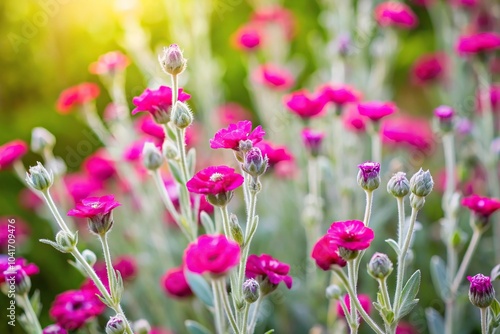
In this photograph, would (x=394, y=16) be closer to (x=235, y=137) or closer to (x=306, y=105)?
(x=306, y=105)

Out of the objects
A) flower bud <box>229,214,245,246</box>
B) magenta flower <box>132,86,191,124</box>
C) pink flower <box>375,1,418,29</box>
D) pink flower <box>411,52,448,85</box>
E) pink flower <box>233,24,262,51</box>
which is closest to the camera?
flower bud <box>229,214,245,246</box>

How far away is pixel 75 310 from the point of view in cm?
129

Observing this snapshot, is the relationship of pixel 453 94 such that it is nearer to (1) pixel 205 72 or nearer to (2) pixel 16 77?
(1) pixel 205 72

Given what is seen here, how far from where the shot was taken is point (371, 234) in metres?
1.02

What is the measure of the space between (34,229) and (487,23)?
2.30 m

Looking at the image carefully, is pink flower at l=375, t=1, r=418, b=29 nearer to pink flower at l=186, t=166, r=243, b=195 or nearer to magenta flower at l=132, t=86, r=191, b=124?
magenta flower at l=132, t=86, r=191, b=124

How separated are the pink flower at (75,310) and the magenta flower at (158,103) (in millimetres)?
429

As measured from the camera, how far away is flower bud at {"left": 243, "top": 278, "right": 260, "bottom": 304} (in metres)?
1.06

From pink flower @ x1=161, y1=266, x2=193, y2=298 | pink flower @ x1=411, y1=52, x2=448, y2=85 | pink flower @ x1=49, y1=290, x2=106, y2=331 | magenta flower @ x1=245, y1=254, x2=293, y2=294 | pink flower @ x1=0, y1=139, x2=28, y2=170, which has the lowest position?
pink flower @ x1=161, y1=266, x2=193, y2=298

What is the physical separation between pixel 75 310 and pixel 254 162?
55cm

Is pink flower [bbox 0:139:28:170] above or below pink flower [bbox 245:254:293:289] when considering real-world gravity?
above

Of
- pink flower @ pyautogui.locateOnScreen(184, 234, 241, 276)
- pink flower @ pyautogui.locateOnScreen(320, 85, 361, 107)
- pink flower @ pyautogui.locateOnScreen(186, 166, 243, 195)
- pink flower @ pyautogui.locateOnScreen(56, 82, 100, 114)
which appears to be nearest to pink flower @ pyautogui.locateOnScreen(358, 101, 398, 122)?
pink flower @ pyautogui.locateOnScreen(320, 85, 361, 107)

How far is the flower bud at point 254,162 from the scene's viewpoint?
107cm

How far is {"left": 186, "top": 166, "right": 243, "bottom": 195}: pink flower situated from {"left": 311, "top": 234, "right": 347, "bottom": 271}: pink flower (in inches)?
7.3
